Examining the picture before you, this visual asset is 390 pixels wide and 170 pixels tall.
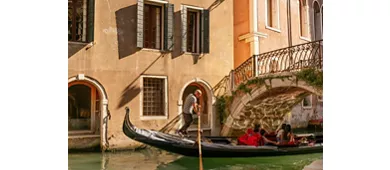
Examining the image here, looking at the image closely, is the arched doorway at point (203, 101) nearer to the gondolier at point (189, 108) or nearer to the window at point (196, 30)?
the gondolier at point (189, 108)

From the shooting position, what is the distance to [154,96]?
2.62m

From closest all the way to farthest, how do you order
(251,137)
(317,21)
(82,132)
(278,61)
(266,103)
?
(82,132), (317,21), (278,61), (251,137), (266,103)

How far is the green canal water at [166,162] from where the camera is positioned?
95.1 inches

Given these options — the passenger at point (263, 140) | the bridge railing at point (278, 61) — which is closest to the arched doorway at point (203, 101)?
the bridge railing at point (278, 61)

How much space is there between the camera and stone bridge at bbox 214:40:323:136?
2797 millimetres

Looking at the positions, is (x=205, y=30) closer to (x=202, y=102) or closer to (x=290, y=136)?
(x=202, y=102)

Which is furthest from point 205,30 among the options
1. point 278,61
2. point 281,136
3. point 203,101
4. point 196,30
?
point 281,136

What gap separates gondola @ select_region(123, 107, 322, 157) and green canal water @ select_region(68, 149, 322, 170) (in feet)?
0.15

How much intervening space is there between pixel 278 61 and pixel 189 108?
0.75m

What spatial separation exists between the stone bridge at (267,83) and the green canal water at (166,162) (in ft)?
0.86
